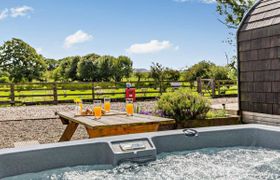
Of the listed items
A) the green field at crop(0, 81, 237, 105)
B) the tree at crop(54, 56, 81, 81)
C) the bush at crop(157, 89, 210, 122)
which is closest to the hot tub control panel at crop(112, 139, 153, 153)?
the bush at crop(157, 89, 210, 122)

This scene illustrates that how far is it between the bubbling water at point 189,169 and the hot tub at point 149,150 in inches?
0.4

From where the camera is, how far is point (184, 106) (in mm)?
5797

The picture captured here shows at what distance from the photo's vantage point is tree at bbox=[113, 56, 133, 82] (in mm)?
38250

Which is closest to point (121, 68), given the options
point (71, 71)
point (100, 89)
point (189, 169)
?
point (71, 71)

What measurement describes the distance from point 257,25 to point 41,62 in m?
34.7

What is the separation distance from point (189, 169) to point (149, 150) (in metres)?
→ 0.38

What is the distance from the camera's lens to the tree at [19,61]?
35994 millimetres

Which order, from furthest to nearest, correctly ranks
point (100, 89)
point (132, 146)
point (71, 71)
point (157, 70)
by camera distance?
1. point (71, 71)
2. point (157, 70)
3. point (100, 89)
4. point (132, 146)

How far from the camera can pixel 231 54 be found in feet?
42.6

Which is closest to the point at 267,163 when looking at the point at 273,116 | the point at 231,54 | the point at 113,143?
the point at 113,143

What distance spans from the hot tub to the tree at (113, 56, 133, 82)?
34043mm

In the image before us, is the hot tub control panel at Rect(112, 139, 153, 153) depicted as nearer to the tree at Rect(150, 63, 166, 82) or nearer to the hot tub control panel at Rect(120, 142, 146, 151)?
the hot tub control panel at Rect(120, 142, 146, 151)

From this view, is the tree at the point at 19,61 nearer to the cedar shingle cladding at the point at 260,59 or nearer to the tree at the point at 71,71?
the tree at the point at 71,71

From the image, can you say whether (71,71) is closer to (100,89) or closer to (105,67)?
(105,67)
